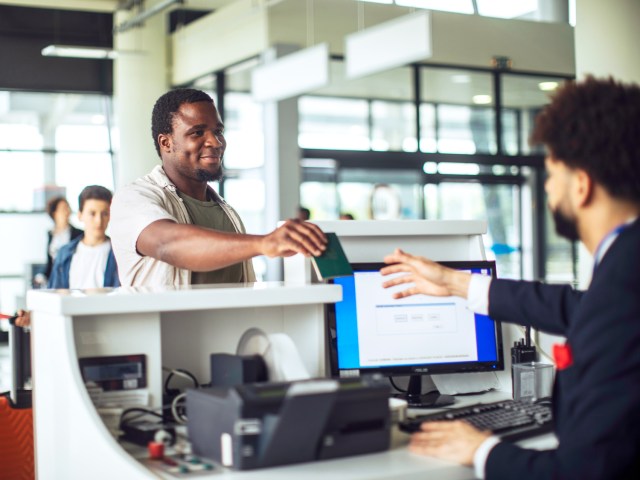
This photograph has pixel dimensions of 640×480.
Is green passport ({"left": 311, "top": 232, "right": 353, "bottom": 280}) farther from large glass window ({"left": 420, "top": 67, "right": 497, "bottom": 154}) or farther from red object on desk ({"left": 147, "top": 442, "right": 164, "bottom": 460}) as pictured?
large glass window ({"left": 420, "top": 67, "right": 497, "bottom": 154})

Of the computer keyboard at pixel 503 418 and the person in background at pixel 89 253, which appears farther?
the person in background at pixel 89 253

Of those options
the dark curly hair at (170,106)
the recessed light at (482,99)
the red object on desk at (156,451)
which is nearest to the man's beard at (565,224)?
the red object on desk at (156,451)

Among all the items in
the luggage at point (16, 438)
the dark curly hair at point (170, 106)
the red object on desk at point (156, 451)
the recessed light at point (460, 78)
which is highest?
the recessed light at point (460, 78)

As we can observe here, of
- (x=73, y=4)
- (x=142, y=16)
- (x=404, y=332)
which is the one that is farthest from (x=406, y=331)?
(x=73, y=4)

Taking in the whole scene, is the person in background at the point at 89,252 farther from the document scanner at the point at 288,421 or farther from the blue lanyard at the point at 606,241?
the blue lanyard at the point at 606,241

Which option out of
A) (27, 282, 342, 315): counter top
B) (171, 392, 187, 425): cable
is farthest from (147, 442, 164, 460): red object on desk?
(27, 282, 342, 315): counter top

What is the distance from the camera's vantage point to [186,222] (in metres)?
2.82

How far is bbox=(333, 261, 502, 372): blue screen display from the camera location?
8.00 ft

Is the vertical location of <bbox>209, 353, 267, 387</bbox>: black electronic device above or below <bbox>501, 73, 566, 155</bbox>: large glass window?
below

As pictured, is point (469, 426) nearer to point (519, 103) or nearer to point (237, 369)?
point (237, 369)

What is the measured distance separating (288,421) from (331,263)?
574mm

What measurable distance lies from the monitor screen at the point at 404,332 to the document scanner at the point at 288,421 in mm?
512

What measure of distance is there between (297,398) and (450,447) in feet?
1.22

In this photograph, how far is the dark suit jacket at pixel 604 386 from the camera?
5.01 feet
